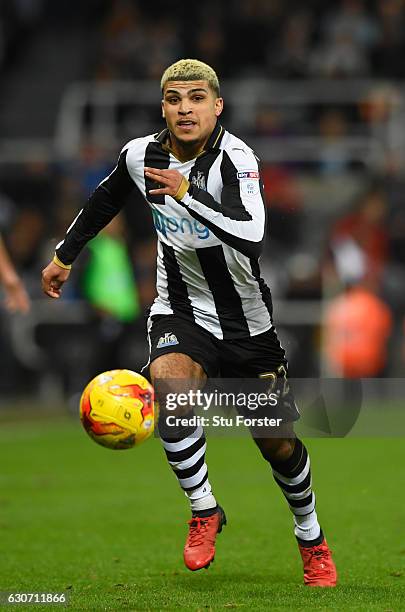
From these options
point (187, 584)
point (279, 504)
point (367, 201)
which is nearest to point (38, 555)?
point (187, 584)

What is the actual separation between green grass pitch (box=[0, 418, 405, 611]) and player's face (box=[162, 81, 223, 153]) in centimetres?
229

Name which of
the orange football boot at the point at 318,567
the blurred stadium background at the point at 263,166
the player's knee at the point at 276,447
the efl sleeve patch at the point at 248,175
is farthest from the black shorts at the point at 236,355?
the blurred stadium background at the point at 263,166

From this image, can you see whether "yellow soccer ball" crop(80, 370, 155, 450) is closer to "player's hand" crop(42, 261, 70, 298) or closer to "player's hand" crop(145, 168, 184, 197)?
"player's hand" crop(42, 261, 70, 298)

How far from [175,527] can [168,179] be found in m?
3.50

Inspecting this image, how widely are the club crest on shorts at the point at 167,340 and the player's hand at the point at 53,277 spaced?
2.30 feet

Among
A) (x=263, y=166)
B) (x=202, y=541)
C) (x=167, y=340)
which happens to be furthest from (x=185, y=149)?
(x=263, y=166)

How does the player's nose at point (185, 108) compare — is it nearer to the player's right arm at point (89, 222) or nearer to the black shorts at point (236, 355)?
the player's right arm at point (89, 222)

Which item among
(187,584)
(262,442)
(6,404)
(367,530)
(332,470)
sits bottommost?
(6,404)

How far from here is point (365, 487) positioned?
A: 1061 centimetres

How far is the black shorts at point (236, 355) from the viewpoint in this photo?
6797 millimetres

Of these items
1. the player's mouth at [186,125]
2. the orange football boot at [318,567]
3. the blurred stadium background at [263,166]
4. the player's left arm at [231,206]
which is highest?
the player's mouth at [186,125]

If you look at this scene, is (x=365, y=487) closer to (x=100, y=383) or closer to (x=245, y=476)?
(x=245, y=476)

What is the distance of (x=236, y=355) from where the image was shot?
684 centimetres

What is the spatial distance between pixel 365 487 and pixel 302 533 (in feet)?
12.1
